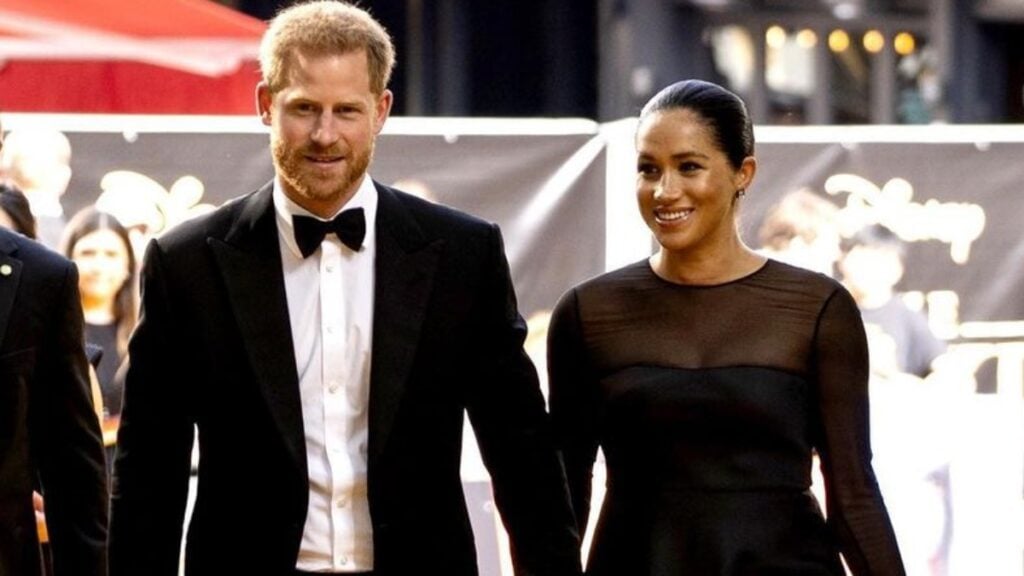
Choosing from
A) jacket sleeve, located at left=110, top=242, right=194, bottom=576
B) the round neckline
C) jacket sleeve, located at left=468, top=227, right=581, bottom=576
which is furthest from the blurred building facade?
jacket sleeve, located at left=110, top=242, right=194, bottom=576

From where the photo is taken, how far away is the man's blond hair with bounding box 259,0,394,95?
445 centimetres

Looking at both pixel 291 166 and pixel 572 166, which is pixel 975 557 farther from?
pixel 291 166

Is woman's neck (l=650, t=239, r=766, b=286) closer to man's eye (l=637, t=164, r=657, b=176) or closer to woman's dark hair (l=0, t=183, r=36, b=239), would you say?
man's eye (l=637, t=164, r=657, b=176)

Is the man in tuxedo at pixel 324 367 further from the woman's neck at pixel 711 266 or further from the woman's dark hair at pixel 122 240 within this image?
the woman's dark hair at pixel 122 240

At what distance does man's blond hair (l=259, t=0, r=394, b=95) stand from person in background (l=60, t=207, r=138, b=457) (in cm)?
235

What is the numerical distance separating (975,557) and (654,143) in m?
2.84

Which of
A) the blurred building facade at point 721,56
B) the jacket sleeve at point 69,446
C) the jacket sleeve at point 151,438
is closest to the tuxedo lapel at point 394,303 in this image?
the jacket sleeve at point 151,438

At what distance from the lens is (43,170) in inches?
264

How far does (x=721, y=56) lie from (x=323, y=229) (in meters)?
11.8

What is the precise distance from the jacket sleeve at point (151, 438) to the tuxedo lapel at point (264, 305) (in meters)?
0.14

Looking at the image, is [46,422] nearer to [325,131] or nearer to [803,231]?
[325,131]

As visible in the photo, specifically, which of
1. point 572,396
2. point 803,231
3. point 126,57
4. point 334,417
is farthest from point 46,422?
point 126,57

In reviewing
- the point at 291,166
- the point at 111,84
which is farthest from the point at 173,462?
the point at 111,84

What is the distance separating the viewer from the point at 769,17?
52.4 ft
